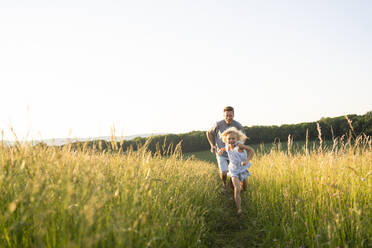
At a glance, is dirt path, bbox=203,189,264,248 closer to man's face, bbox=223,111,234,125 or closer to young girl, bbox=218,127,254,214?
young girl, bbox=218,127,254,214

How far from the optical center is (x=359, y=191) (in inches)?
136

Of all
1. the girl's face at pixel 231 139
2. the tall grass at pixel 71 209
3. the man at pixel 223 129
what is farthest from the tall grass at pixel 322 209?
the man at pixel 223 129

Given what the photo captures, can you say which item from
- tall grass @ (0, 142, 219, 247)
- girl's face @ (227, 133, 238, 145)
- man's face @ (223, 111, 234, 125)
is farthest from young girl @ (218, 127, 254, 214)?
tall grass @ (0, 142, 219, 247)

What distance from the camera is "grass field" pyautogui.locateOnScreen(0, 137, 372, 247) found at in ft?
5.98

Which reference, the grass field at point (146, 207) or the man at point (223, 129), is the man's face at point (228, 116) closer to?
the man at point (223, 129)

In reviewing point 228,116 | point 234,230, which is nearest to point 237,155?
point 228,116

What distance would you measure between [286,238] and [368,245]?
916 millimetres

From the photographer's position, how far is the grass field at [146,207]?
71.7 inches

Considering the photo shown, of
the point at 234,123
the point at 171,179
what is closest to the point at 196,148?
the point at 234,123

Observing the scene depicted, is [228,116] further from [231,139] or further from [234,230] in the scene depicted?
[234,230]

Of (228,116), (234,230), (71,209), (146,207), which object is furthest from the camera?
(228,116)

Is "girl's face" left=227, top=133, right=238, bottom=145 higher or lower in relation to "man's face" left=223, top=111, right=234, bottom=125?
lower

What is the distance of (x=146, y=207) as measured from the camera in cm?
247

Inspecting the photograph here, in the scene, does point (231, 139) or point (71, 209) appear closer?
point (71, 209)
